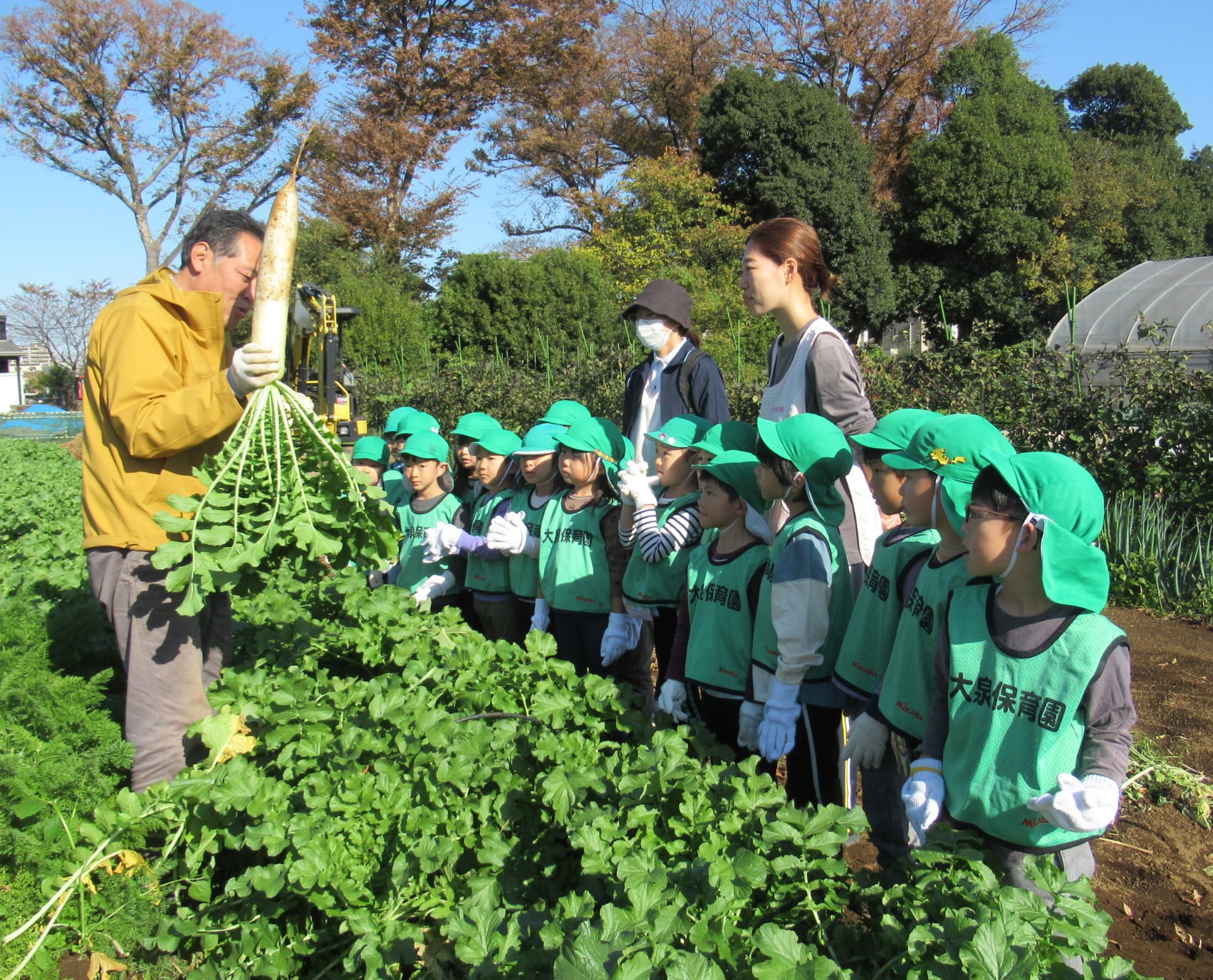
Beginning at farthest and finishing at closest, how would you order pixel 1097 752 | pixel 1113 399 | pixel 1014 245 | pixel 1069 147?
1. pixel 1069 147
2. pixel 1014 245
3. pixel 1113 399
4. pixel 1097 752

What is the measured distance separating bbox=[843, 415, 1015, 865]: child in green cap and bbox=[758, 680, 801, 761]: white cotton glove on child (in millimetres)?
178

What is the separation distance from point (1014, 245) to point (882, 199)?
391cm

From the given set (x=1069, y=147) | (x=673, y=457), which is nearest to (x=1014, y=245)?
(x=1069, y=147)

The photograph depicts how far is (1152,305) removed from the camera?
15570 mm

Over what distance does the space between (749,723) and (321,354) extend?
1086cm

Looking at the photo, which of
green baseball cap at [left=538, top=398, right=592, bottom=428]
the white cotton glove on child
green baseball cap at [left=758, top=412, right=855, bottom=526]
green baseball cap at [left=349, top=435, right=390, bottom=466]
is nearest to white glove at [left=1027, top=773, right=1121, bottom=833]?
the white cotton glove on child

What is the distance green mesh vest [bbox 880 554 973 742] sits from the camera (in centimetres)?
254

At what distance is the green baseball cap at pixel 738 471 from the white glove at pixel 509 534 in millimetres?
1270

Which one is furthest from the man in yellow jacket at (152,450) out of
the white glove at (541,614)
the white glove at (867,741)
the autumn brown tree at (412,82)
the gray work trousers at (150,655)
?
the autumn brown tree at (412,82)

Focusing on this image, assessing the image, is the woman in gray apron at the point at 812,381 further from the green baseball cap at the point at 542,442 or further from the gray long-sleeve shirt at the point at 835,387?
the green baseball cap at the point at 542,442

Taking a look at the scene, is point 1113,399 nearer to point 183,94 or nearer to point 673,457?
point 673,457

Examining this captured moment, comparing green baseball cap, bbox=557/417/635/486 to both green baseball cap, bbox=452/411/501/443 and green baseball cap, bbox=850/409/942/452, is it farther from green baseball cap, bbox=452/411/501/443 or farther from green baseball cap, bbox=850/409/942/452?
green baseball cap, bbox=850/409/942/452

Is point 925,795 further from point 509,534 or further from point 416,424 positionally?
point 416,424

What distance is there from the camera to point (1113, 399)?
6.25m
